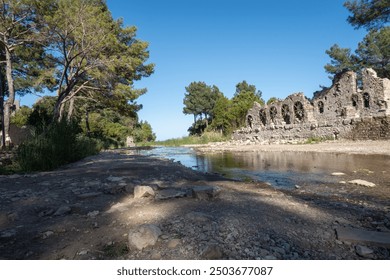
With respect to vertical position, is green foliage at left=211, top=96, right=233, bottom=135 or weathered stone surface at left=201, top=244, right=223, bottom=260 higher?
green foliage at left=211, top=96, right=233, bottom=135

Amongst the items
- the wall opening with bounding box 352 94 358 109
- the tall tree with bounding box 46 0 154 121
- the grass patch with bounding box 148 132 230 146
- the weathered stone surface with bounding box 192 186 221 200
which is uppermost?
the tall tree with bounding box 46 0 154 121

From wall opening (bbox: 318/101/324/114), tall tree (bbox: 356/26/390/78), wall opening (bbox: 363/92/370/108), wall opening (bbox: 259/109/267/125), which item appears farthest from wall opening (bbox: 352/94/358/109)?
tall tree (bbox: 356/26/390/78)

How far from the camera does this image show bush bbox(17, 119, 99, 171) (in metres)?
6.93

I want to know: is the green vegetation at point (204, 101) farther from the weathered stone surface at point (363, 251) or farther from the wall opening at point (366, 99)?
the weathered stone surface at point (363, 251)

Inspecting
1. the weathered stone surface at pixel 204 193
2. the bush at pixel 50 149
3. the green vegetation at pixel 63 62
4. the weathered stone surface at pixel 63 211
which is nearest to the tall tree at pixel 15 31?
the green vegetation at pixel 63 62

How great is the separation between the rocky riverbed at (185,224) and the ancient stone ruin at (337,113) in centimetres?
1604

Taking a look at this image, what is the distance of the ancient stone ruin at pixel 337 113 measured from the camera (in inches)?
699

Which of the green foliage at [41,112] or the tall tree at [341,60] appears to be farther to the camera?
the tall tree at [341,60]

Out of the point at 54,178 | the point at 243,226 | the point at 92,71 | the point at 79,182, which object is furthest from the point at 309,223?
the point at 92,71

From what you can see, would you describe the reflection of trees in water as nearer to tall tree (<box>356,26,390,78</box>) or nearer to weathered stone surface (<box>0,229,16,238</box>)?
weathered stone surface (<box>0,229,16,238</box>)

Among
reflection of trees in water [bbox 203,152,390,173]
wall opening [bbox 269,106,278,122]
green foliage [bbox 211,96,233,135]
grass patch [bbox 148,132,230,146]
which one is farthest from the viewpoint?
green foliage [bbox 211,96,233,135]

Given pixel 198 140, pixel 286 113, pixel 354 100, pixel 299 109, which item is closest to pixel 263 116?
pixel 286 113

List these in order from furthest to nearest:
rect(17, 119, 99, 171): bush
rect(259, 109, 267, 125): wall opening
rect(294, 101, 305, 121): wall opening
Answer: rect(259, 109, 267, 125): wall opening → rect(294, 101, 305, 121): wall opening → rect(17, 119, 99, 171): bush
